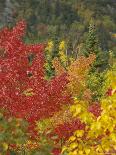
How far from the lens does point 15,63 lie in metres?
13.7

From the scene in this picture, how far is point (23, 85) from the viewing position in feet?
45.5

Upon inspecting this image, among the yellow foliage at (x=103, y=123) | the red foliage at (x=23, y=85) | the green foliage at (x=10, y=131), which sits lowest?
the red foliage at (x=23, y=85)

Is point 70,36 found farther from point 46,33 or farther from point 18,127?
point 18,127

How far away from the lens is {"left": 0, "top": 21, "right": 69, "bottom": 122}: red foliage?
1266cm

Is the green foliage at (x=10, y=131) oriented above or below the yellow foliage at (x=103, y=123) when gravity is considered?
below

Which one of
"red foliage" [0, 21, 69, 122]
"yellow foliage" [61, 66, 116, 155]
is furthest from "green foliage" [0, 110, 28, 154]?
"red foliage" [0, 21, 69, 122]

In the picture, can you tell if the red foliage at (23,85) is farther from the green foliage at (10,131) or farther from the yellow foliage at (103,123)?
the yellow foliage at (103,123)

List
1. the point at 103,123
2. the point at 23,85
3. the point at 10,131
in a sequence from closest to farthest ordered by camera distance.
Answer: the point at 103,123 → the point at 10,131 → the point at 23,85

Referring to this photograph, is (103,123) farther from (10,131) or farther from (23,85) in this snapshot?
(23,85)

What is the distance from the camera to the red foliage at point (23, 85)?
41.5ft

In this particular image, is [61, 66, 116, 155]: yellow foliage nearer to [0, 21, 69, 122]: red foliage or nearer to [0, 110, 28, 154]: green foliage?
[0, 110, 28, 154]: green foliage

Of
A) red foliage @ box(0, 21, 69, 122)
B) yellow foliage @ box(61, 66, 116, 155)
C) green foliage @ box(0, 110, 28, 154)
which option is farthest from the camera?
red foliage @ box(0, 21, 69, 122)

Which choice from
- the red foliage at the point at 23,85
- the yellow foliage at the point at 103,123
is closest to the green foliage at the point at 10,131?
the yellow foliage at the point at 103,123

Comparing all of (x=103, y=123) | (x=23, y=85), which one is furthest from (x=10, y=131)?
(x=23, y=85)
